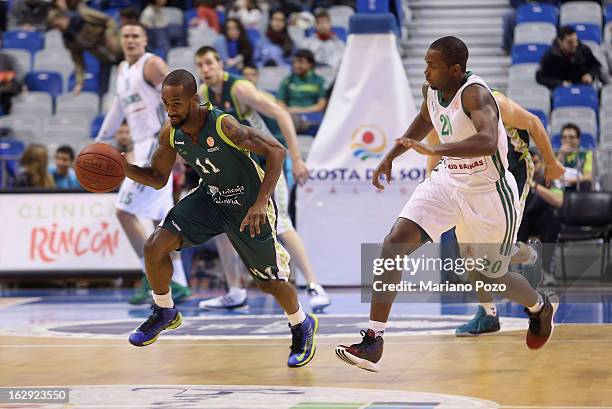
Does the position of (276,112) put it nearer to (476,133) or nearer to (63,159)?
(476,133)

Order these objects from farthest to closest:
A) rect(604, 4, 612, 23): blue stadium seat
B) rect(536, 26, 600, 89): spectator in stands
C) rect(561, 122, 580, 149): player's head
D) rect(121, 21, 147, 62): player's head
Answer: rect(604, 4, 612, 23): blue stadium seat, rect(536, 26, 600, 89): spectator in stands, rect(561, 122, 580, 149): player's head, rect(121, 21, 147, 62): player's head

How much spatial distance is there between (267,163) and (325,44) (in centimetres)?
972

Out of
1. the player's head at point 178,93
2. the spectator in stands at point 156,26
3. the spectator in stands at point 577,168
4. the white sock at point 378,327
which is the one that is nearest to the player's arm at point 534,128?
the white sock at point 378,327

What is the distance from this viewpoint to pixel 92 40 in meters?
16.6

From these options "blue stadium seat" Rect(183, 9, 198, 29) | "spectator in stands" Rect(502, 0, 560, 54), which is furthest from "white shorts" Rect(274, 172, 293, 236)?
"blue stadium seat" Rect(183, 9, 198, 29)

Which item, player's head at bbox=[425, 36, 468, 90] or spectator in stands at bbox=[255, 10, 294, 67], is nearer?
player's head at bbox=[425, 36, 468, 90]

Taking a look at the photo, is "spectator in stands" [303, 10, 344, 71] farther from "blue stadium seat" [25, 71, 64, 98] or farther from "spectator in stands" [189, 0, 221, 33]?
"blue stadium seat" [25, 71, 64, 98]

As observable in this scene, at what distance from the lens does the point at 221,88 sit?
9.04 metres

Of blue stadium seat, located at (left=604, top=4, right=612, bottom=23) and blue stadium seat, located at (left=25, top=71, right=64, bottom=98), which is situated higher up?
blue stadium seat, located at (left=604, top=4, right=612, bottom=23)

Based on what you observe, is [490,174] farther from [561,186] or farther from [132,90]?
[561,186]

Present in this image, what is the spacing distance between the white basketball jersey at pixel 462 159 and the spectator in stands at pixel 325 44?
918 centimetres

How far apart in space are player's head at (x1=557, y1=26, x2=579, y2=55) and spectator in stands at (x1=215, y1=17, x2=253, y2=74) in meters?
4.15

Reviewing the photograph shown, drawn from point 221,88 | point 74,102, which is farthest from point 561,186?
point 74,102

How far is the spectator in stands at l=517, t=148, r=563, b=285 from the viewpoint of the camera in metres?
10.9
